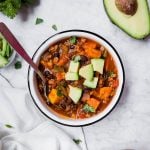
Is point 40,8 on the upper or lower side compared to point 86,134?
upper

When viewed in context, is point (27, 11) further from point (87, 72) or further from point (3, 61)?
point (87, 72)

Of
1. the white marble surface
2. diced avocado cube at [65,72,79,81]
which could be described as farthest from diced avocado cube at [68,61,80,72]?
the white marble surface

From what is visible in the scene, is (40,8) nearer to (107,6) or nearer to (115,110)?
(107,6)

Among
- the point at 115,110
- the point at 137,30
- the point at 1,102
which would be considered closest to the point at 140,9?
the point at 137,30

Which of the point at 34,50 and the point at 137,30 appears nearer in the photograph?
the point at 137,30

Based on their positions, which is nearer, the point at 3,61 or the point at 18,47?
the point at 18,47

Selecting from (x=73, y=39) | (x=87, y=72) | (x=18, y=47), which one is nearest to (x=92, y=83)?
(x=87, y=72)
